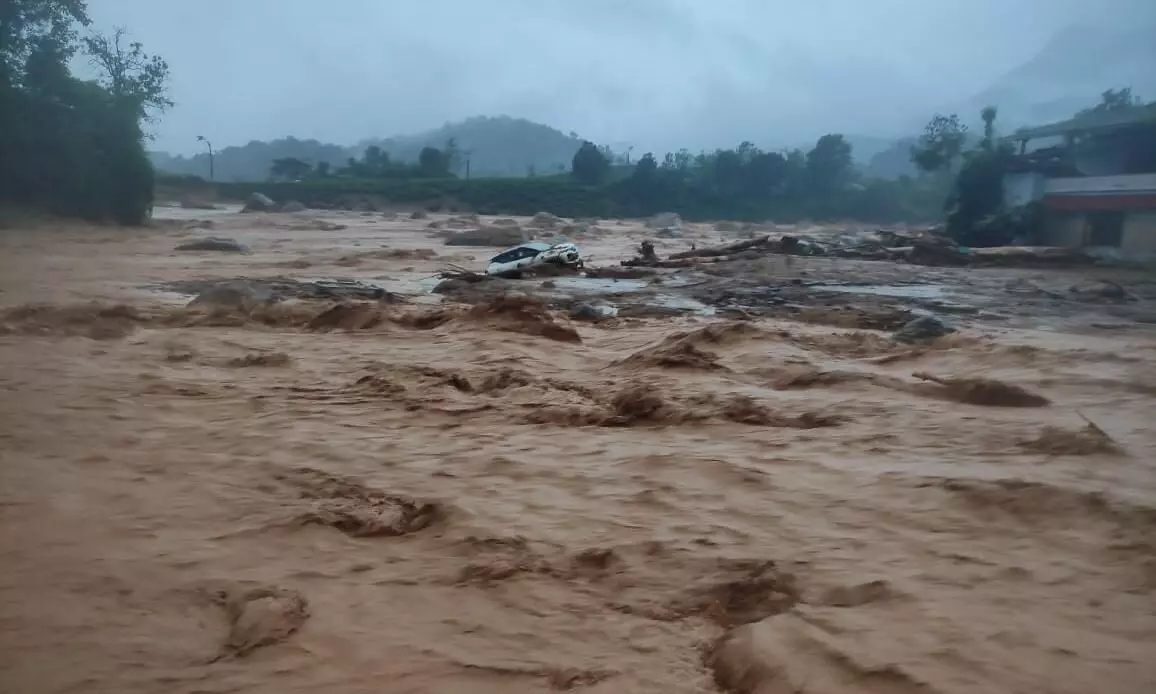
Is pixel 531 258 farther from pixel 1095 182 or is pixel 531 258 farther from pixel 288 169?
pixel 288 169

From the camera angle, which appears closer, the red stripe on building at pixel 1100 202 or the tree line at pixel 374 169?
the red stripe on building at pixel 1100 202

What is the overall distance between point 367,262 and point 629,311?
30.1 feet

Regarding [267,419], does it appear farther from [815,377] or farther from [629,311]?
[629,311]

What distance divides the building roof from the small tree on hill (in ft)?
95.4

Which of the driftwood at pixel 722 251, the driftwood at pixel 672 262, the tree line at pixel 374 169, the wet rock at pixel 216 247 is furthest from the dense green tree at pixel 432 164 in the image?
the driftwood at pixel 672 262

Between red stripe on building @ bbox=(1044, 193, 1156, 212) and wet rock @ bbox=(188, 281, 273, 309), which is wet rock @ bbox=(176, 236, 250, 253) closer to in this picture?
wet rock @ bbox=(188, 281, 273, 309)

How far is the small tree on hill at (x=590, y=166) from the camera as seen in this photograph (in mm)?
57688

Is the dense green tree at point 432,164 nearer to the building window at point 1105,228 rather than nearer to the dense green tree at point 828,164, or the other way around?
the dense green tree at point 828,164

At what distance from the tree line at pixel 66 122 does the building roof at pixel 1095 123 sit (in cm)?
2890

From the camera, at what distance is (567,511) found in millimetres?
4613

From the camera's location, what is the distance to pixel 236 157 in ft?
291

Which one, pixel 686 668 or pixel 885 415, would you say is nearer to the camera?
pixel 686 668

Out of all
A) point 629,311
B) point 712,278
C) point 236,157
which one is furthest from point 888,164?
point 629,311

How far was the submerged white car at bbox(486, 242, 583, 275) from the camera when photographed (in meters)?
17.3
